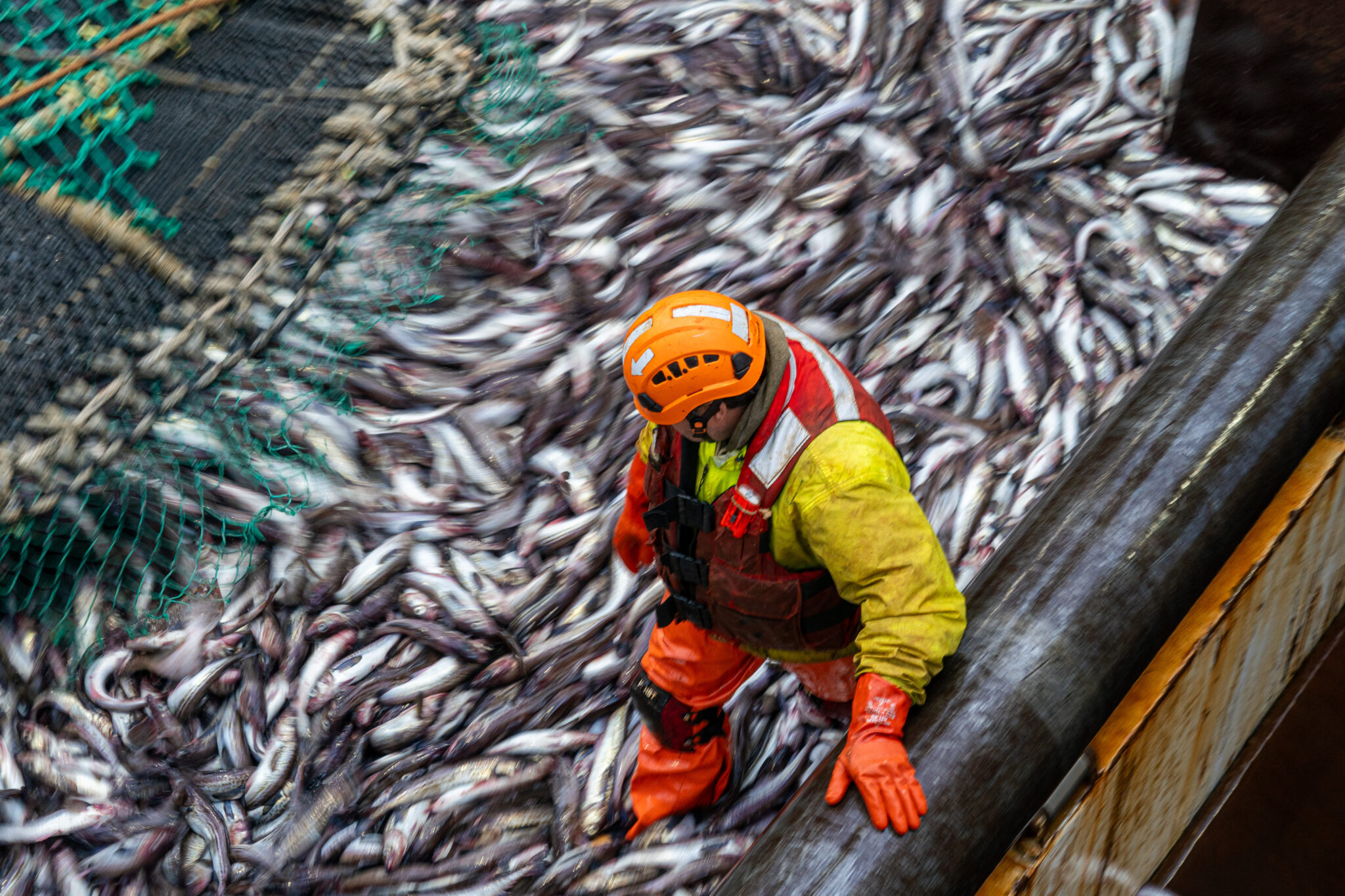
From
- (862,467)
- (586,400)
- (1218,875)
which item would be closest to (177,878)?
(586,400)

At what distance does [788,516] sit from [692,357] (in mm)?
438

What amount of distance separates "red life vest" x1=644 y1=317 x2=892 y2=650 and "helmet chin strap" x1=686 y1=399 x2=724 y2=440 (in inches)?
4.5

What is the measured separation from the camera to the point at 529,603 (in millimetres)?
3535

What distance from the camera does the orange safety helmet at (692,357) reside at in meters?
2.11

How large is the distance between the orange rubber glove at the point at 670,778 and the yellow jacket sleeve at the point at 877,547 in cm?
94

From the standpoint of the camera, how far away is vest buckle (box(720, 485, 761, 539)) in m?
2.28

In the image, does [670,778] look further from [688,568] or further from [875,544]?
[875,544]

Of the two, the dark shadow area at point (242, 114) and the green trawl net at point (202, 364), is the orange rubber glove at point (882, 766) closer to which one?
the green trawl net at point (202, 364)

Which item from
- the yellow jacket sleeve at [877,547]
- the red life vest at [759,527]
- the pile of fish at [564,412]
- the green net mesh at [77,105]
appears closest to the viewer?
the yellow jacket sleeve at [877,547]

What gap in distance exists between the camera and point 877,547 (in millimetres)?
2086

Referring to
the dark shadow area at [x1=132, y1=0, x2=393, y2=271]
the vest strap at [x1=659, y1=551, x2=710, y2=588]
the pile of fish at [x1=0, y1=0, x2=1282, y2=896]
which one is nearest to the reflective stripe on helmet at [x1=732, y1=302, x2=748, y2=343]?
the vest strap at [x1=659, y1=551, x2=710, y2=588]

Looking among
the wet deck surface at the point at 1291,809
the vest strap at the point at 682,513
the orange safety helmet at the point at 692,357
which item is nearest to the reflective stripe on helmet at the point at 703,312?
the orange safety helmet at the point at 692,357

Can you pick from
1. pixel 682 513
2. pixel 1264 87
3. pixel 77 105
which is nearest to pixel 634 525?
pixel 682 513

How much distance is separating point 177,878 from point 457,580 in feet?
4.06
